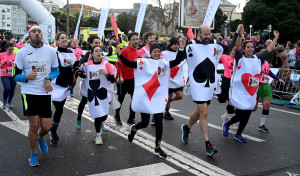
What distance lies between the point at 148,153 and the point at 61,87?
6.35ft

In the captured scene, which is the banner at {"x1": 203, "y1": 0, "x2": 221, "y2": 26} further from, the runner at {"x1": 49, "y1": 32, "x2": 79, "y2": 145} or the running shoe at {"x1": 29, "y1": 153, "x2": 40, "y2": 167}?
the running shoe at {"x1": 29, "y1": 153, "x2": 40, "y2": 167}

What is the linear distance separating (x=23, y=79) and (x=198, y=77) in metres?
2.54

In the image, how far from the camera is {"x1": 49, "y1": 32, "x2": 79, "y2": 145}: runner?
18.1ft

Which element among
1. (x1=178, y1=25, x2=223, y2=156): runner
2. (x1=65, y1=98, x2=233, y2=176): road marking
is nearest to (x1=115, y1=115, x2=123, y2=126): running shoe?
(x1=65, y1=98, x2=233, y2=176): road marking

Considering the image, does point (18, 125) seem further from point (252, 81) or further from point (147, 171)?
point (252, 81)

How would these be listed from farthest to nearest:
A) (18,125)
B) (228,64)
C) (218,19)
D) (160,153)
A: (218,19) < (228,64) < (18,125) < (160,153)

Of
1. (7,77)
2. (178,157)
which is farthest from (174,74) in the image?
(7,77)

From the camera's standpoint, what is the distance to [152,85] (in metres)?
4.97

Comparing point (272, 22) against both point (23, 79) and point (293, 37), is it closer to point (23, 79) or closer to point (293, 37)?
point (293, 37)

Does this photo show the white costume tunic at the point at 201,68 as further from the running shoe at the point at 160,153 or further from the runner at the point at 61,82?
the runner at the point at 61,82

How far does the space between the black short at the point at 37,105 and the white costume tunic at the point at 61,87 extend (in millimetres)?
996

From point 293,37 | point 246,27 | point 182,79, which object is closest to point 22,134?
point 182,79

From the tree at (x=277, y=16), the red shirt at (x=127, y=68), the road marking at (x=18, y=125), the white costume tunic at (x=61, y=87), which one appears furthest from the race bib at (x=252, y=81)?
the tree at (x=277, y=16)

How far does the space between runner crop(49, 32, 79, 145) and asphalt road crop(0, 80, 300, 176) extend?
0.34 m
